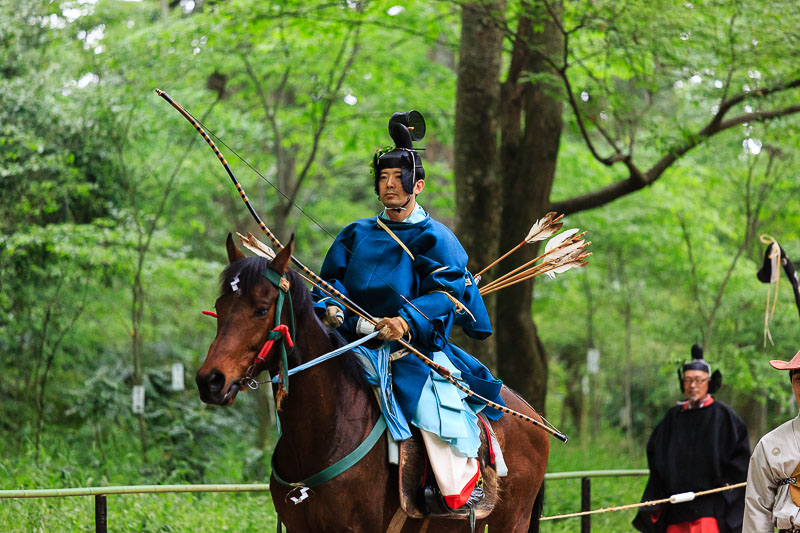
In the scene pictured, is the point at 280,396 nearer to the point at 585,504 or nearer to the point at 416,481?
the point at 416,481

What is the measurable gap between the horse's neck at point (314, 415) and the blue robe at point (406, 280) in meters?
0.36

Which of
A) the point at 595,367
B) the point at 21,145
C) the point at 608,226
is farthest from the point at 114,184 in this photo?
the point at 595,367

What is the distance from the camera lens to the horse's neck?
3.77 m

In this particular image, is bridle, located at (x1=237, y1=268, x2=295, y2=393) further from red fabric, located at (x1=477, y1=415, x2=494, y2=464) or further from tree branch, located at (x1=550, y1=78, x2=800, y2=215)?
tree branch, located at (x1=550, y1=78, x2=800, y2=215)

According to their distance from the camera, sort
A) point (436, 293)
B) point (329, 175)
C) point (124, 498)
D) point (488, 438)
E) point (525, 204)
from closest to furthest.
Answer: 1. point (436, 293)
2. point (488, 438)
3. point (124, 498)
4. point (525, 204)
5. point (329, 175)

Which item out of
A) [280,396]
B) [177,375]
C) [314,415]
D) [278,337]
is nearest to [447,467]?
[314,415]

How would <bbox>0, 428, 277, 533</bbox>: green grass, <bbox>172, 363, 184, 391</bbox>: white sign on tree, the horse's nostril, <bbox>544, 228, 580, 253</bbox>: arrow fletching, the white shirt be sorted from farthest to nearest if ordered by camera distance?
<bbox>172, 363, 184, 391</bbox>: white sign on tree, <bbox>0, 428, 277, 533</bbox>: green grass, <bbox>544, 228, 580, 253</bbox>: arrow fletching, the white shirt, the horse's nostril

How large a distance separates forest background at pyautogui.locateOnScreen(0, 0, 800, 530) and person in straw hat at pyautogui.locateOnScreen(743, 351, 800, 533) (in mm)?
4995

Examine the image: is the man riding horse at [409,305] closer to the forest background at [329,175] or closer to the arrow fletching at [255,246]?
the arrow fletching at [255,246]

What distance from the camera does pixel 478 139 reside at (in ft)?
29.7

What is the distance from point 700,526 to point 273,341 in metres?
4.74

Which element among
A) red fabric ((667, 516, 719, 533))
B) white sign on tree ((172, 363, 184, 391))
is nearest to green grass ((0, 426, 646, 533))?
white sign on tree ((172, 363, 184, 391))

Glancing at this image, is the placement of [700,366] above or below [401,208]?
below

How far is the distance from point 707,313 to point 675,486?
26.7 feet
